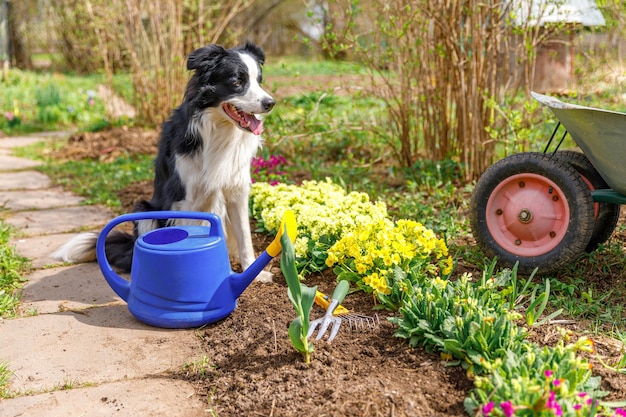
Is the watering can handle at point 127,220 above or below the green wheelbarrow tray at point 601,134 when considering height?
below

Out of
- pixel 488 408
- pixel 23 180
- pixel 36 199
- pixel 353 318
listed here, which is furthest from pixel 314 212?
pixel 23 180

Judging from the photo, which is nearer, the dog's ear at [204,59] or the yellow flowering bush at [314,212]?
the dog's ear at [204,59]

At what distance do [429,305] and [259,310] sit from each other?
2.65 feet

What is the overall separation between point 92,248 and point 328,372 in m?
1.92

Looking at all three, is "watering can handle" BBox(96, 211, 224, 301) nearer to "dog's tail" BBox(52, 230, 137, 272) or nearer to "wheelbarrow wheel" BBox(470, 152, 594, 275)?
"dog's tail" BBox(52, 230, 137, 272)

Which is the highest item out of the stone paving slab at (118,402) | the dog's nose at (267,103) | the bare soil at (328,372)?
the dog's nose at (267,103)

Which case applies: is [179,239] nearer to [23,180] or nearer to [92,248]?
[92,248]

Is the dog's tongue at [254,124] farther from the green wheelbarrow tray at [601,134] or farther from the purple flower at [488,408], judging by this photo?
the purple flower at [488,408]

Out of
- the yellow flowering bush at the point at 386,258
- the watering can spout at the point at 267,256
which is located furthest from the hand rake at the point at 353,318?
the watering can spout at the point at 267,256

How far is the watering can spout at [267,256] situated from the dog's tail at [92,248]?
1.00m

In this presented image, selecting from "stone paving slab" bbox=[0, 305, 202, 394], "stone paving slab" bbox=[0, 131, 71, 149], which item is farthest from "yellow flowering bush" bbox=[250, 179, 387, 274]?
"stone paving slab" bbox=[0, 131, 71, 149]

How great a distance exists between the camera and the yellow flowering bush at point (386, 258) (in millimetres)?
2469

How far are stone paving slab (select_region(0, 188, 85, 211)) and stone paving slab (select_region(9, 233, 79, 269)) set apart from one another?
0.81 m

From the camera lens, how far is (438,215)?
152 inches
